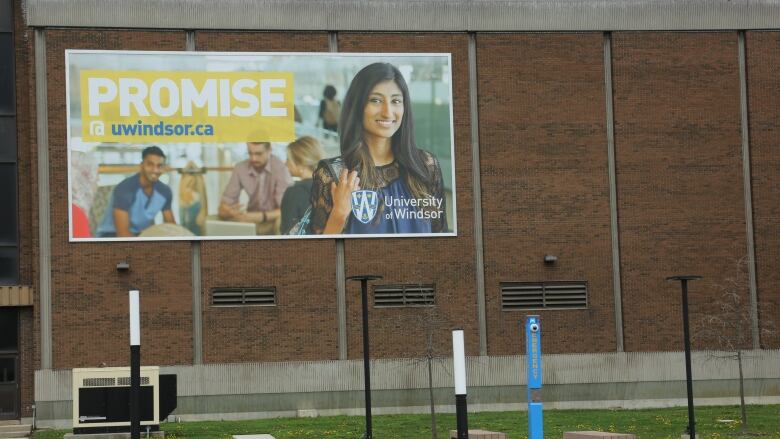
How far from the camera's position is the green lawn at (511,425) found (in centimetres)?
3212

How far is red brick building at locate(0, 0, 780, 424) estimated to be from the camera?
1496 inches

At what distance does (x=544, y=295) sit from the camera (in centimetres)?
4019

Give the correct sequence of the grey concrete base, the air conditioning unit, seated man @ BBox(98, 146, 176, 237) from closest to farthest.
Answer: the grey concrete base
the air conditioning unit
seated man @ BBox(98, 146, 176, 237)

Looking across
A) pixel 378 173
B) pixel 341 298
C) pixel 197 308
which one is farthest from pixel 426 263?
pixel 197 308

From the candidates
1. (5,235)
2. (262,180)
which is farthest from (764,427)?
(5,235)

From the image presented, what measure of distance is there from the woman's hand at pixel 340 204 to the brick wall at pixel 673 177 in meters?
8.57

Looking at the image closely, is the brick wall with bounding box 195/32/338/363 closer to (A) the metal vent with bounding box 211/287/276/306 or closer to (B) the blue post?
(A) the metal vent with bounding box 211/287/276/306

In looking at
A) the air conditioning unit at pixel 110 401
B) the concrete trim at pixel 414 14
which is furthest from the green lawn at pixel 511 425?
the concrete trim at pixel 414 14

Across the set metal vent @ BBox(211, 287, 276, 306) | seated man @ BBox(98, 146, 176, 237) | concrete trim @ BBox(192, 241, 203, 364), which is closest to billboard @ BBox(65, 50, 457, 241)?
seated man @ BBox(98, 146, 176, 237)

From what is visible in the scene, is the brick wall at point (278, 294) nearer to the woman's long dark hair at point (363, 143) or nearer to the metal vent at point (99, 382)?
the woman's long dark hair at point (363, 143)

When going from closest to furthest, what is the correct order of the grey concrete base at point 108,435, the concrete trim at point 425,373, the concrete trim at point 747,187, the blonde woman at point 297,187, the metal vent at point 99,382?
the grey concrete base at point 108,435, the metal vent at point 99,382, the concrete trim at point 425,373, the blonde woman at point 297,187, the concrete trim at point 747,187

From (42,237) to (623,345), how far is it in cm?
1785

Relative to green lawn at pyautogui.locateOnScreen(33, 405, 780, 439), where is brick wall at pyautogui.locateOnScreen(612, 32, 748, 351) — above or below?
above

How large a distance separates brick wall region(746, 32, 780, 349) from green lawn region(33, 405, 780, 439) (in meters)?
3.88
